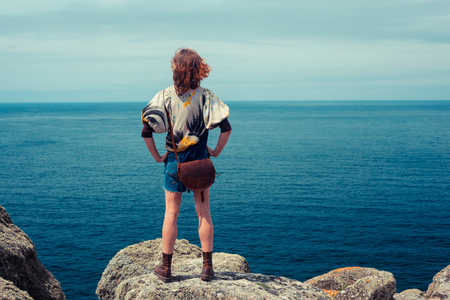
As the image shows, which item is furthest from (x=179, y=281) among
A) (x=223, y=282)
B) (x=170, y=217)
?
(x=170, y=217)

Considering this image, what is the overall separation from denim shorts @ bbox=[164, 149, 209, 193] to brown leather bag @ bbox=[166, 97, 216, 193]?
0.42 feet

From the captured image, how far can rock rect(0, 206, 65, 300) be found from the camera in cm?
781

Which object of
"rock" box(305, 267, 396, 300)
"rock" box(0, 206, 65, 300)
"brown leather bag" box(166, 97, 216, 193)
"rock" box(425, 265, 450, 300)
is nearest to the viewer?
"brown leather bag" box(166, 97, 216, 193)

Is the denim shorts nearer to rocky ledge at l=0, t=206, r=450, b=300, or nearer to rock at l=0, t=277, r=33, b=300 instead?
rocky ledge at l=0, t=206, r=450, b=300

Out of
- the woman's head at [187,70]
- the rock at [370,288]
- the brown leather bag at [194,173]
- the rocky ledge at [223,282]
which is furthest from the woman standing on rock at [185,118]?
the rock at [370,288]

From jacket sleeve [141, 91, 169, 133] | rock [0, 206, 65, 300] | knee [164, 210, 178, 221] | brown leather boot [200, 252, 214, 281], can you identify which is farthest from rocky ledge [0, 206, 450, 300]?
jacket sleeve [141, 91, 169, 133]

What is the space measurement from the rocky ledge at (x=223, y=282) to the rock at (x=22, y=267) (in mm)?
1499

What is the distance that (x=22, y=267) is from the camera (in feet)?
26.8

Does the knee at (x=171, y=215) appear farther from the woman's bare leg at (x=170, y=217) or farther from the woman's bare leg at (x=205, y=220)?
A: the woman's bare leg at (x=205, y=220)

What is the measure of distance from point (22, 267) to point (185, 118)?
4.59 m

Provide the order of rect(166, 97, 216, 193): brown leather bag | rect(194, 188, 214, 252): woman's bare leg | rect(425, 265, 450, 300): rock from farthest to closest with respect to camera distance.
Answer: rect(425, 265, 450, 300): rock, rect(194, 188, 214, 252): woman's bare leg, rect(166, 97, 216, 193): brown leather bag

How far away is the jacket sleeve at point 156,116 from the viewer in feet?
22.0

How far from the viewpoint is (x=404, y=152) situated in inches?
3366

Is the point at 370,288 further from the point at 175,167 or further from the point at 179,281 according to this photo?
the point at 175,167
